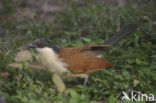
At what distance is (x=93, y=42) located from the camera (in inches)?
202

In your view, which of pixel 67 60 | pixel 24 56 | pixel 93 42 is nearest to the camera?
pixel 24 56

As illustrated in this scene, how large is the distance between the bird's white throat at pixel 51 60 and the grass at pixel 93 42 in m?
0.18

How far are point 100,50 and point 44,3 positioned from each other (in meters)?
4.93

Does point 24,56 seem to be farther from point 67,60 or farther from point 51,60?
point 67,60

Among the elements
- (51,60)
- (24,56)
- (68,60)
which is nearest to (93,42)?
(68,60)

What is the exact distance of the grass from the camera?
11.0ft

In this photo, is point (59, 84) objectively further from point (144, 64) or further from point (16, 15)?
point (16, 15)

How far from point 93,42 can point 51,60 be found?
1.66 m

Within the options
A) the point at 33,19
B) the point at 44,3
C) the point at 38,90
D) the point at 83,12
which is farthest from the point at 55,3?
the point at 38,90

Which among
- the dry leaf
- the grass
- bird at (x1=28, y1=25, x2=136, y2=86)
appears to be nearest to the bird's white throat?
bird at (x1=28, y1=25, x2=136, y2=86)

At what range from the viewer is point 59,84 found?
9.43 feet

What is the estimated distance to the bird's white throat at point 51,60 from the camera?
11.8 feet

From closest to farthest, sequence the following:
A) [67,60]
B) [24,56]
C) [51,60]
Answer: [24,56] → [51,60] → [67,60]

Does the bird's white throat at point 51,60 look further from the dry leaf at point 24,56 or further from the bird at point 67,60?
the dry leaf at point 24,56
